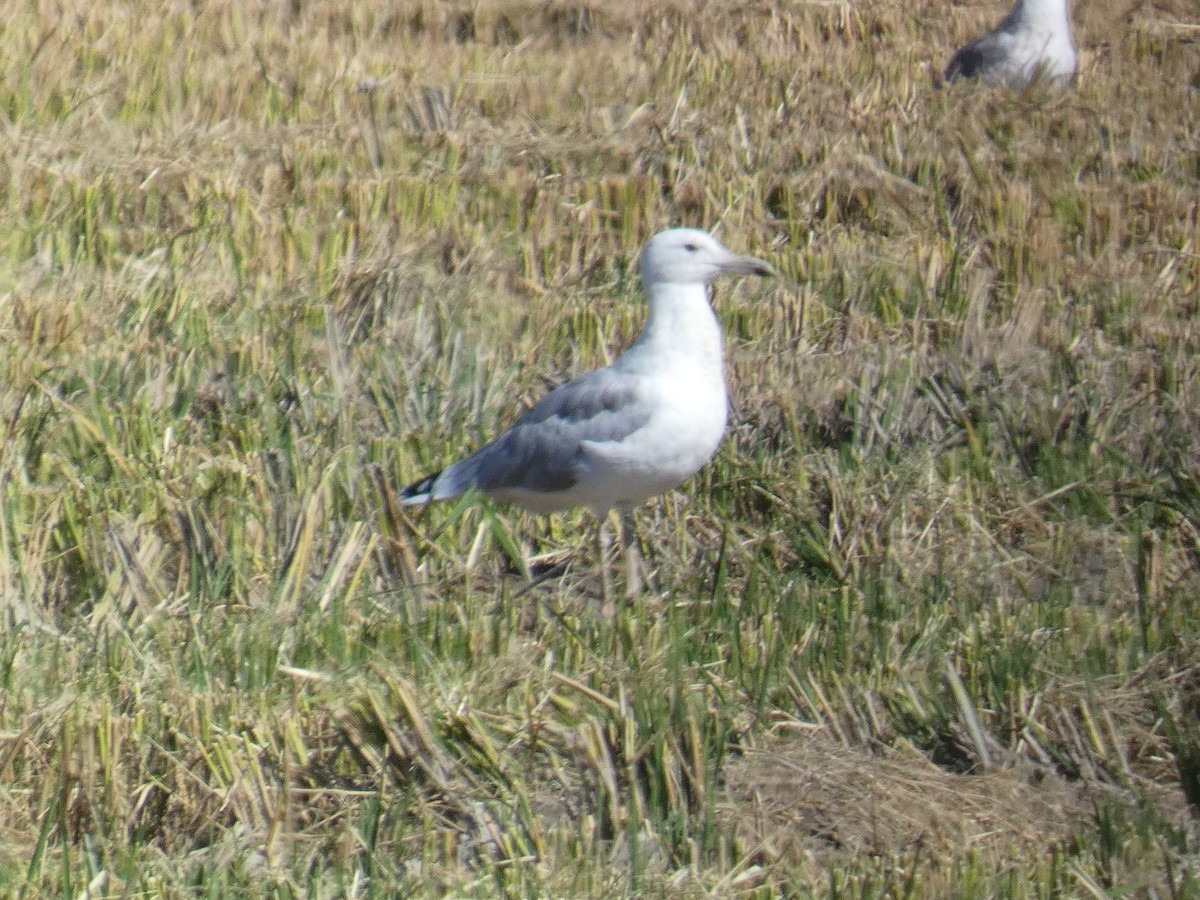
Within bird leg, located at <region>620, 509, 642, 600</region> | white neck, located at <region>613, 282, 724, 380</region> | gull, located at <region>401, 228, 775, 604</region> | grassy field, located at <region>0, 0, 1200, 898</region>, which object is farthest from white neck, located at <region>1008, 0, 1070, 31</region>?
bird leg, located at <region>620, 509, 642, 600</region>

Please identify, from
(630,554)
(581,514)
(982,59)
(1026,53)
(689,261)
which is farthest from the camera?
(982,59)

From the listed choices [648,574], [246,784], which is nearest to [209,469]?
[648,574]

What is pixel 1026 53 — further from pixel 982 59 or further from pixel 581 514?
pixel 581 514

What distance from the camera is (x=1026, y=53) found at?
823 cm

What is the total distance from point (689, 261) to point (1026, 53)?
4140 millimetres

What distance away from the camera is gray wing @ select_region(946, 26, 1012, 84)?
325 inches

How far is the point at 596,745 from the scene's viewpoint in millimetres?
3297

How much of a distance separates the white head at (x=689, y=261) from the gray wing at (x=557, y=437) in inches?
11.6

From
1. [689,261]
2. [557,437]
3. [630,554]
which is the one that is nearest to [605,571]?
[630,554]

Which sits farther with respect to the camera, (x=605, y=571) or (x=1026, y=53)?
(x=1026, y=53)

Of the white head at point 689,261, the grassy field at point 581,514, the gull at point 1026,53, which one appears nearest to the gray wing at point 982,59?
the gull at point 1026,53

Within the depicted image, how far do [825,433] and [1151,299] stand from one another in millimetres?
1440

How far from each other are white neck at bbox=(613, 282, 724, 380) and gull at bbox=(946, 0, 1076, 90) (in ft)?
13.3

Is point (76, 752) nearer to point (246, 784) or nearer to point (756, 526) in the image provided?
point (246, 784)
